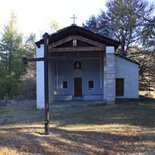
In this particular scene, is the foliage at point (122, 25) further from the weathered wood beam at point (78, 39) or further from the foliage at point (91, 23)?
the weathered wood beam at point (78, 39)

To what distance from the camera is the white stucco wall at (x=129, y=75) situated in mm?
26812

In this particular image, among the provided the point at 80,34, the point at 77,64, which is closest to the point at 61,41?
the point at 80,34

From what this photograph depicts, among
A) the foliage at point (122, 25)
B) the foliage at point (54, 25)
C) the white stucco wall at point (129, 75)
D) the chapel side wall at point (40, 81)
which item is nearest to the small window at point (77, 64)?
the white stucco wall at point (129, 75)

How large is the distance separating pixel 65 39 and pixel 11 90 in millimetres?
17081

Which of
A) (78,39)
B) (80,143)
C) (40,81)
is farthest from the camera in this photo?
(40,81)

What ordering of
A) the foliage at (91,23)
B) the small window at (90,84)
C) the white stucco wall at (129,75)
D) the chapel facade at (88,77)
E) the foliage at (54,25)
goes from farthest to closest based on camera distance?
the foliage at (54,25) < the foliage at (91,23) < the small window at (90,84) < the white stucco wall at (129,75) < the chapel facade at (88,77)

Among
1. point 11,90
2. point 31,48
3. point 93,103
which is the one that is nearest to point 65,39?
point 93,103

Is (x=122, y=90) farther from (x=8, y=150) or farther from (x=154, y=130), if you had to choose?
(x=8, y=150)

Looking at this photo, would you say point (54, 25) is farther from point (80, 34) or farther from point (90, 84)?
point (80, 34)

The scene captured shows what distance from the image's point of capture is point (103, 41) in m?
22.9

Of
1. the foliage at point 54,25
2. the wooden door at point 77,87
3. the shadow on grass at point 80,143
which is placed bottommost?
the shadow on grass at point 80,143

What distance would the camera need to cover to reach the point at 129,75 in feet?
88.7

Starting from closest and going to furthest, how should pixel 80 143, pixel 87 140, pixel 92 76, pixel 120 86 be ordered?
1. pixel 80 143
2. pixel 87 140
3. pixel 120 86
4. pixel 92 76

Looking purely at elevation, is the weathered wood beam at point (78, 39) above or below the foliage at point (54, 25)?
below
